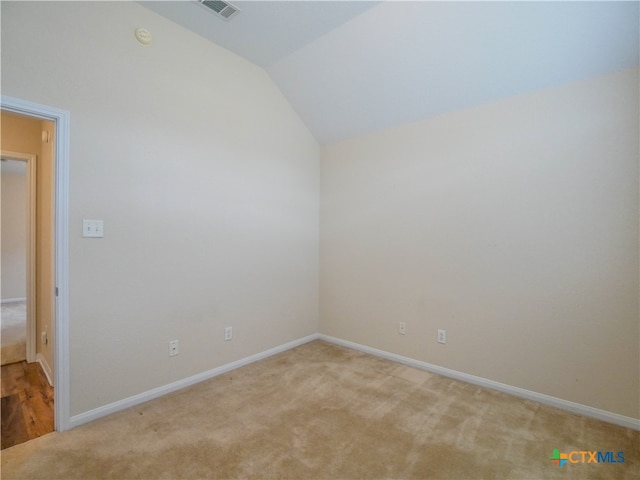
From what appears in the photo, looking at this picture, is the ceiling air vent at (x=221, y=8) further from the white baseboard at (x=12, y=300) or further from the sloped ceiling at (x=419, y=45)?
the white baseboard at (x=12, y=300)

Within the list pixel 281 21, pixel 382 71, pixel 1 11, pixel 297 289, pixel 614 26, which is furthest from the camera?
pixel 297 289

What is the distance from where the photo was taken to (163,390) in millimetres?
2369

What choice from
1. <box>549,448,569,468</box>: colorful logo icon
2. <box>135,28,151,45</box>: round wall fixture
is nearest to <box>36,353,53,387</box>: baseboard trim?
<box>135,28,151,45</box>: round wall fixture

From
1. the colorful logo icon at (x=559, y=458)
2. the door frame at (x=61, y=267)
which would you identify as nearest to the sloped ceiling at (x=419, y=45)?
the door frame at (x=61, y=267)

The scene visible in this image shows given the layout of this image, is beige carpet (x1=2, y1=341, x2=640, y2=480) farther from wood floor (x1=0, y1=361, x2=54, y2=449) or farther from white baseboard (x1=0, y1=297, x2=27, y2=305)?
white baseboard (x1=0, y1=297, x2=27, y2=305)

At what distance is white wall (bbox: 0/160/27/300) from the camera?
19.6 ft

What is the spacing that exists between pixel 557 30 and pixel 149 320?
3.48 meters

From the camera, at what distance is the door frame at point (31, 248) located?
2.82 m

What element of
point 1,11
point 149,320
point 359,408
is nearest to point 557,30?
point 359,408

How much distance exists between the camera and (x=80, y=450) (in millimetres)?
1725

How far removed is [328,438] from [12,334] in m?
4.46

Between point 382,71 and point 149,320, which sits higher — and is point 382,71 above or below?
above

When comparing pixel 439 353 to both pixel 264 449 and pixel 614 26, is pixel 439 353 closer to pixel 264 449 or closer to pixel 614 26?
pixel 264 449

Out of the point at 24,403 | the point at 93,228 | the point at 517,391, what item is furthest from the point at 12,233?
Answer: the point at 517,391
